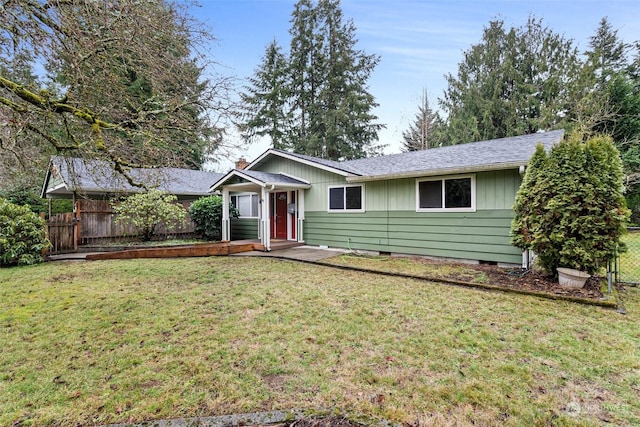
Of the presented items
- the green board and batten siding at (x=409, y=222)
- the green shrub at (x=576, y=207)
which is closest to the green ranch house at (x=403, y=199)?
the green board and batten siding at (x=409, y=222)

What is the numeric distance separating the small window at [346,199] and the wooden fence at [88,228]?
23.3 feet

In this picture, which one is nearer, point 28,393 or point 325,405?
point 325,405

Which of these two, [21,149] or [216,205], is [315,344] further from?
[216,205]

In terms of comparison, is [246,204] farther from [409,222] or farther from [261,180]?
[409,222]

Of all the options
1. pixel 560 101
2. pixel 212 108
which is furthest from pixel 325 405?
pixel 560 101

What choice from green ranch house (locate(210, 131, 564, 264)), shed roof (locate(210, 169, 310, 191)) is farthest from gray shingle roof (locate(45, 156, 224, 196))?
green ranch house (locate(210, 131, 564, 264))

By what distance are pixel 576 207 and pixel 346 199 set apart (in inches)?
233

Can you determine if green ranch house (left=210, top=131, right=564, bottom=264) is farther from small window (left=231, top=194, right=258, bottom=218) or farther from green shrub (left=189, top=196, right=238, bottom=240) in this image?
green shrub (left=189, top=196, right=238, bottom=240)

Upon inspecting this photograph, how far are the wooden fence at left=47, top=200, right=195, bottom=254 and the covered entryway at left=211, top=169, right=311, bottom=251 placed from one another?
3.51 m

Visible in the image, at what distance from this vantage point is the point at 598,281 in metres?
5.62

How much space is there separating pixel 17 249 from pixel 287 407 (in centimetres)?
932

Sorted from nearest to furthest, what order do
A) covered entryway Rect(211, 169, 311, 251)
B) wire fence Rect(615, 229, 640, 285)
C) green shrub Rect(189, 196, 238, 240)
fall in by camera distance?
wire fence Rect(615, 229, 640, 285) → covered entryway Rect(211, 169, 311, 251) → green shrub Rect(189, 196, 238, 240)

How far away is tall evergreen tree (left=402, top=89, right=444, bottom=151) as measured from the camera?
81.6ft

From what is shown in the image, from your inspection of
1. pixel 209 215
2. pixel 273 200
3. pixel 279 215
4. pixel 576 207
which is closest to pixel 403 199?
pixel 576 207
